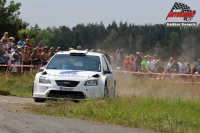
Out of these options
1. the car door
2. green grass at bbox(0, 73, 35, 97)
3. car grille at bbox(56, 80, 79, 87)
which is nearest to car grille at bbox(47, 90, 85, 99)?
car grille at bbox(56, 80, 79, 87)

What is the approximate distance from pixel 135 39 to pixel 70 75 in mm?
69434

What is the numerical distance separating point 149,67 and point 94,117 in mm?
15495

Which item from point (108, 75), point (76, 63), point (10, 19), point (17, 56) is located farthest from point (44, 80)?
point (10, 19)

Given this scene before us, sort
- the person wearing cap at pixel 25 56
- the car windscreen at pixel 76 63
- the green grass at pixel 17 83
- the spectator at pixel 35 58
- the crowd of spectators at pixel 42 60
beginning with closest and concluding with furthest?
the car windscreen at pixel 76 63 < the green grass at pixel 17 83 < the crowd of spectators at pixel 42 60 < the person wearing cap at pixel 25 56 < the spectator at pixel 35 58

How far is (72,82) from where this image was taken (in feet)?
52.6

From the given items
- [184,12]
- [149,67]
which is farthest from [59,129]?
[184,12]

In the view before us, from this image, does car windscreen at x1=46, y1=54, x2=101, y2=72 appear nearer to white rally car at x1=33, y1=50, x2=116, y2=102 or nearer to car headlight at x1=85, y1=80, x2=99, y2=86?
white rally car at x1=33, y1=50, x2=116, y2=102

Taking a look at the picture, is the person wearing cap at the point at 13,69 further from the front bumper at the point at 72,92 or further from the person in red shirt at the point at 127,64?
the front bumper at the point at 72,92

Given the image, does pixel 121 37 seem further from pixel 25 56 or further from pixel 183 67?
pixel 25 56

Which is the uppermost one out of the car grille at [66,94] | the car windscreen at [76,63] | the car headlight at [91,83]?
the car windscreen at [76,63]

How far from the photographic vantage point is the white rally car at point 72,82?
1602 cm

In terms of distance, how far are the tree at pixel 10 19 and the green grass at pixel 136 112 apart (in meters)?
31.3

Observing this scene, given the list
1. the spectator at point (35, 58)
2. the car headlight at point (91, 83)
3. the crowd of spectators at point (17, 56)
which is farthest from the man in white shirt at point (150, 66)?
the car headlight at point (91, 83)

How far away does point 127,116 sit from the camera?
43.2 ft
